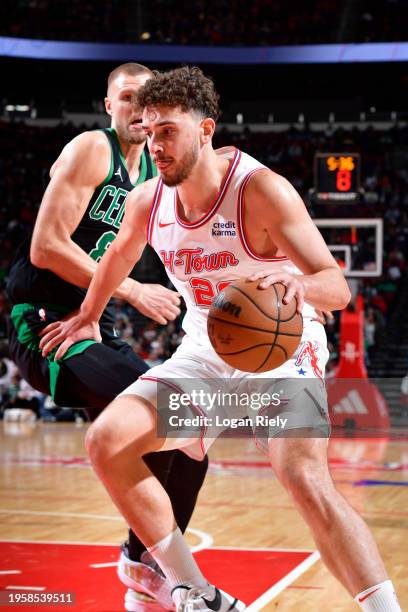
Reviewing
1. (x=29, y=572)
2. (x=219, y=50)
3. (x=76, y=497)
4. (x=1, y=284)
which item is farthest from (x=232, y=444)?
(x=219, y=50)

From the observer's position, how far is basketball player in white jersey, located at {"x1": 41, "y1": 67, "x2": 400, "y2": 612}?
11.5 ft

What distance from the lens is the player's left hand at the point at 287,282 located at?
3.12 m

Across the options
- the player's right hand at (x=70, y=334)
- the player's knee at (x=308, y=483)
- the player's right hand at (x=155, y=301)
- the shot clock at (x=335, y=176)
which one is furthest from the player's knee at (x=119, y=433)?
the shot clock at (x=335, y=176)

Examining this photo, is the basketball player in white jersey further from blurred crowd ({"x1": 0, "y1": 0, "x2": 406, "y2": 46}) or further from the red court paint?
blurred crowd ({"x1": 0, "y1": 0, "x2": 406, "y2": 46})

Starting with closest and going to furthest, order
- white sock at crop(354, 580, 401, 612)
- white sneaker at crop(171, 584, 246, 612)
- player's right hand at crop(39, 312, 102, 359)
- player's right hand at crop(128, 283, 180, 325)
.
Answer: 1. white sock at crop(354, 580, 401, 612)
2. white sneaker at crop(171, 584, 246, 612)
3. player's right hand at crop(39, 312, 102, 359)
4. player's right hand at crop(128, 283, 180, 325)

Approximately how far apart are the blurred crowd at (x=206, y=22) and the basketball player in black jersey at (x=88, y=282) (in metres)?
21.4

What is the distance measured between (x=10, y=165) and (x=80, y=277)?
860 inches

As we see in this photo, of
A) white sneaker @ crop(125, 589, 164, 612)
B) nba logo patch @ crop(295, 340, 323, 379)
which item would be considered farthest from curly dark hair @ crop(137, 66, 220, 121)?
white sneaker @ crop(125, 589, 164, 612)

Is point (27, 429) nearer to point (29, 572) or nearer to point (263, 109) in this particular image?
point (29, 572)

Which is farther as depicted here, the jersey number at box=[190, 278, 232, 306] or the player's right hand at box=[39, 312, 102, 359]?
the player's right hand at box=[39, 312, 102, 359]

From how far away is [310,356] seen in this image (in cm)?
376

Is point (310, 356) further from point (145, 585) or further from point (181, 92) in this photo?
point (145, 585)

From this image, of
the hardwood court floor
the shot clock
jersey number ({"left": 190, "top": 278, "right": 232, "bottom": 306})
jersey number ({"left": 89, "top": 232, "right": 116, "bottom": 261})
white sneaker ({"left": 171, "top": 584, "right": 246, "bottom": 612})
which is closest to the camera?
white sneaker ({"left": 171, "top": 584, "right": 246, "bottom": 612})

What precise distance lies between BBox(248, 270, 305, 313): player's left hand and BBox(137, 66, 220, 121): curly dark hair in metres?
1.00
